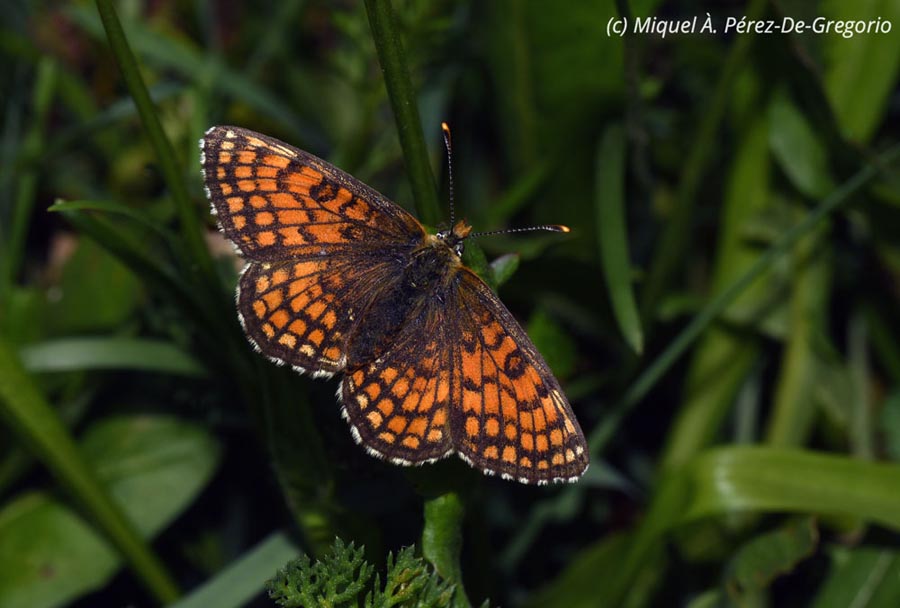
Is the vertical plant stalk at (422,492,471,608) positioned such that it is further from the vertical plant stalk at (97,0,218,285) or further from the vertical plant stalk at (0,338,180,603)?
the vertical plant stalk at (0,338,180,603)

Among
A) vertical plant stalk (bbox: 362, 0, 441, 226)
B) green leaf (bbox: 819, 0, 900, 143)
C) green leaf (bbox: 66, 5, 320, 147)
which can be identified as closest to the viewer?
vertical plant stalk (bbox: 362, 0, 441, 226)

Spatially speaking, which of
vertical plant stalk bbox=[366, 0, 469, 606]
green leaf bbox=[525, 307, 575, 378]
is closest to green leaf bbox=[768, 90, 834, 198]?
green leaf bbox=[525, 307, 575, 378]

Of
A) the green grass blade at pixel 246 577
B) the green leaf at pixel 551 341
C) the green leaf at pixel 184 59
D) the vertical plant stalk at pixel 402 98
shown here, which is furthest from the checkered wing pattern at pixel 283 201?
the green leaf at pixel 184 59

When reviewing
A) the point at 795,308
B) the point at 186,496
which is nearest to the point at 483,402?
the point at 186,496

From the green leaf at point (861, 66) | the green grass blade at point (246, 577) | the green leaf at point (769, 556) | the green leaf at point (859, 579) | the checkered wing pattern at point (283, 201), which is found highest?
the green leaf at point (861, 66)

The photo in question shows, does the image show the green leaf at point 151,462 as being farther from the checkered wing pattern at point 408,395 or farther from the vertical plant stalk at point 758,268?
the vertical plant stalk at point 758,268

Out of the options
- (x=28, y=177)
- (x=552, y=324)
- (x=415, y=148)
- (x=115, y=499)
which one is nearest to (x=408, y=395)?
(x=415, y=148)

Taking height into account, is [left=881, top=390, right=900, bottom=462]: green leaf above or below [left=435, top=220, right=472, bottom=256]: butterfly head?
below

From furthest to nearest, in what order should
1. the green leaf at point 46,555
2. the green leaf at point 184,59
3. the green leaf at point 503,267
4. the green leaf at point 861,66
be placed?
the green leaf at point 184,59, the green leaf at point 861,66, the green leaf at point 46,555, the green leaf at point 503,267

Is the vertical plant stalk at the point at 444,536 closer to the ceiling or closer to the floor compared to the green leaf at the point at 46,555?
closer to the ceiling
